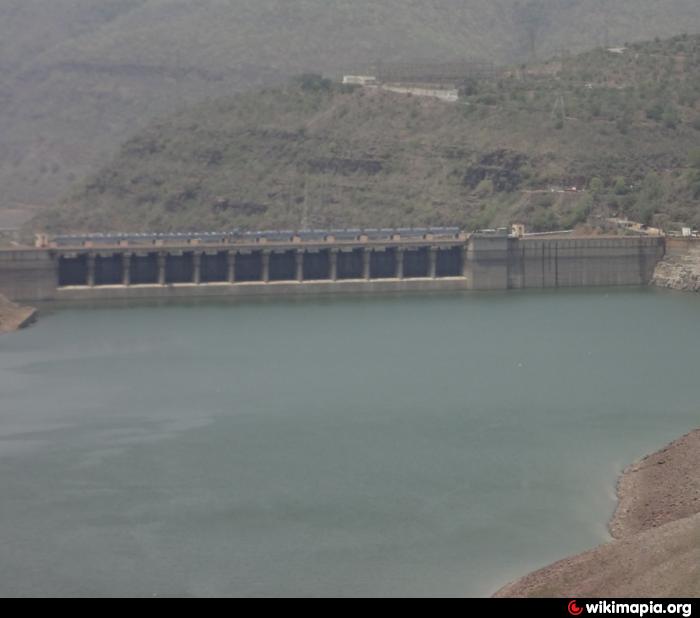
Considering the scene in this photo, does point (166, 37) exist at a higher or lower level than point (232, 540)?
higher

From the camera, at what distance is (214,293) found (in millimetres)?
80312

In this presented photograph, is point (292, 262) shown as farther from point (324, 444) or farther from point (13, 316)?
point (324, 444)

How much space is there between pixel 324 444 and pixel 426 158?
56713 millimetres

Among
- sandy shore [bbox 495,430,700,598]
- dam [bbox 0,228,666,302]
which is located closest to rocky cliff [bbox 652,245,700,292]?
dam [bbox 0,228,666,302]

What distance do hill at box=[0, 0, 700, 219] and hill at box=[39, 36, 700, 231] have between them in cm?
3528

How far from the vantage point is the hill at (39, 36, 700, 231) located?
93812 mm

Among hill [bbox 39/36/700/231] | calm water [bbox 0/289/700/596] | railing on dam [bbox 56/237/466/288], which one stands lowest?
calm water [bbox 0/289/700/596]

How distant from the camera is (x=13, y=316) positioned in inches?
2771

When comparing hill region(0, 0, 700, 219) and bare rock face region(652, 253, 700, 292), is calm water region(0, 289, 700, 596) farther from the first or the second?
hill region(0, 0, 700, 219)

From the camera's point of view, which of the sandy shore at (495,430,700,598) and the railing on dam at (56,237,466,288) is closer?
the sandy shore at (495,430,700,598)

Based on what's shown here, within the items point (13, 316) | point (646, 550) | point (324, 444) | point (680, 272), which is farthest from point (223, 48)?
point (646, 550)
